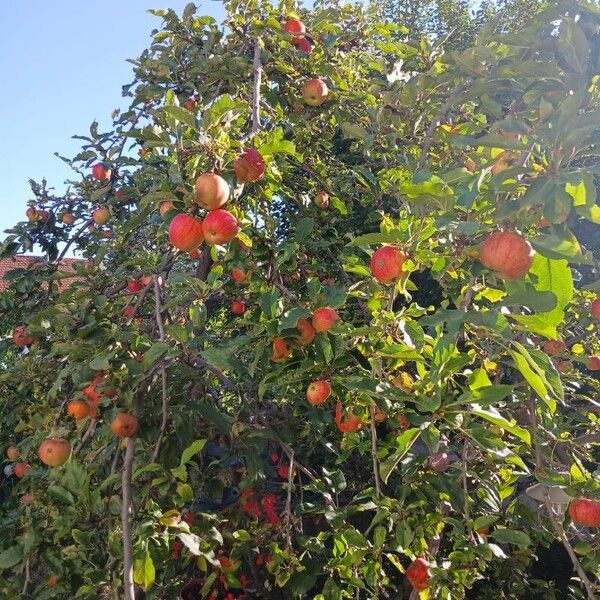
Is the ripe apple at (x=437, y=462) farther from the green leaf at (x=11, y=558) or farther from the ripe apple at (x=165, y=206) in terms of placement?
the green leaf at (x=11, y=558)

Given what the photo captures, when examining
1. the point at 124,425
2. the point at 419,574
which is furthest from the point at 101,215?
the point at 419,574

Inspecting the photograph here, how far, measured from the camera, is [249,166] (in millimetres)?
1700

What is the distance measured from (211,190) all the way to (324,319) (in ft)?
1.53

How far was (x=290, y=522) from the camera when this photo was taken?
194 centimetres

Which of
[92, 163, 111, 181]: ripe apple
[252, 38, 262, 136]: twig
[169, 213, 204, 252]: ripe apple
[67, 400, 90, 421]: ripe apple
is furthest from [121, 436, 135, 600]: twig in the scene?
[92, 163, 111, 181]: ripe apple

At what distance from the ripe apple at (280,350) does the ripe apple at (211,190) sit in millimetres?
426

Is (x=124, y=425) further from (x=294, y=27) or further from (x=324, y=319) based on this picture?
(x=294, y=27)

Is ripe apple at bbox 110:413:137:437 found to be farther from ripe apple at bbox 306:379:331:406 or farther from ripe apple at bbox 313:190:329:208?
ripe apple at bbox 313:190:329:208

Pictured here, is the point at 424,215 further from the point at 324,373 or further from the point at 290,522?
the point at 290,522

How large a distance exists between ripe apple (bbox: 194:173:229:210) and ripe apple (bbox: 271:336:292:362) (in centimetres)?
43

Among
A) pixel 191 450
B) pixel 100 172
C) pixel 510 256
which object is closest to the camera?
pixel 510 256

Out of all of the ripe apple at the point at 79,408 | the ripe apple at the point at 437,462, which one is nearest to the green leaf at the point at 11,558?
the ripe apple at the point at 79,408

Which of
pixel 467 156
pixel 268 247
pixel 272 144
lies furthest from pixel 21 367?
pixel 467 156

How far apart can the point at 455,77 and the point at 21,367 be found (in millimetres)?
2176
